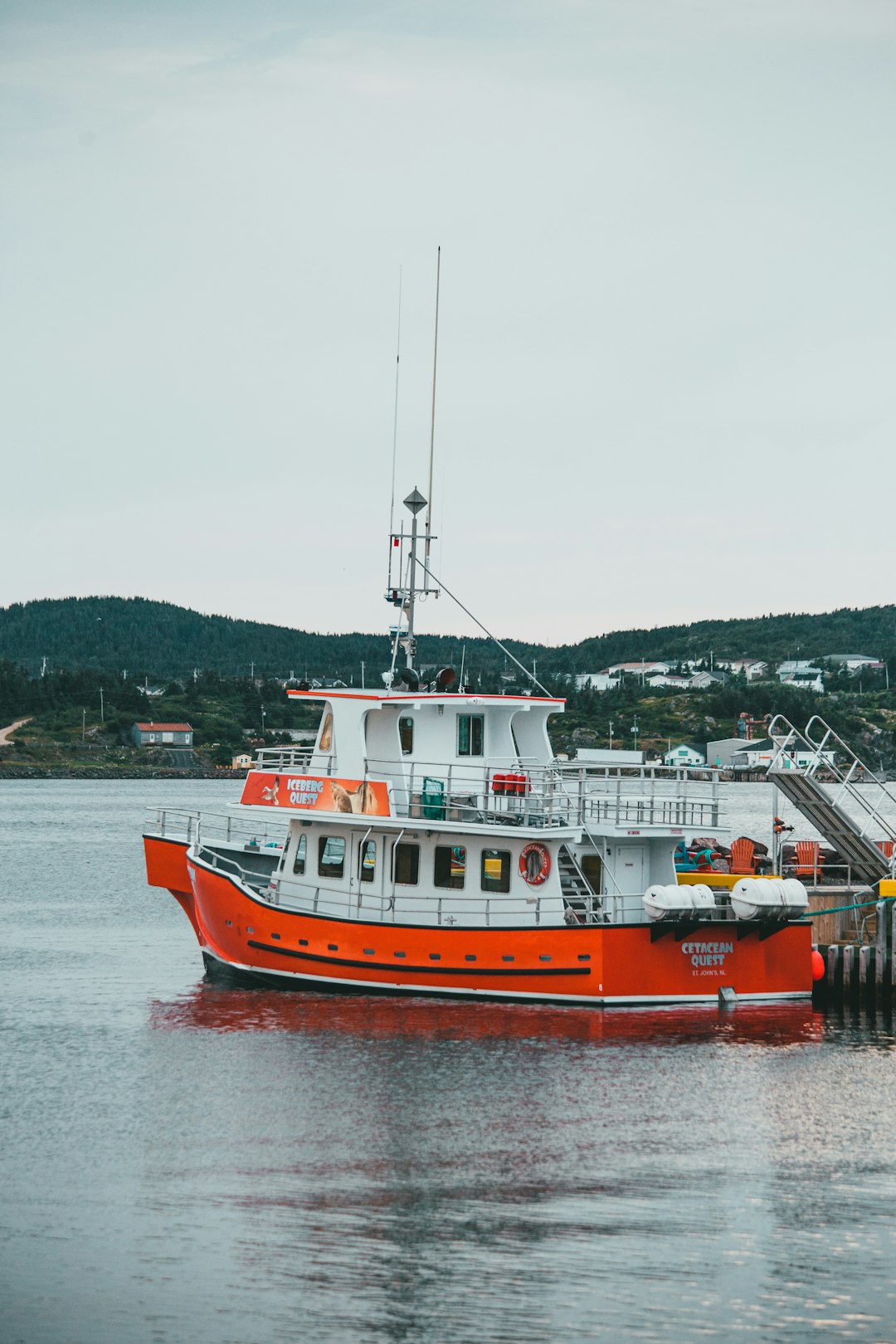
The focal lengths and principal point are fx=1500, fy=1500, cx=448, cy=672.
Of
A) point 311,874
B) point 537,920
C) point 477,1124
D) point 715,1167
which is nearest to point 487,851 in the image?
point 537,920

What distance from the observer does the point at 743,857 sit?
28.1m

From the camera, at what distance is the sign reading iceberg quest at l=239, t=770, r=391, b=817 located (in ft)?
81.0

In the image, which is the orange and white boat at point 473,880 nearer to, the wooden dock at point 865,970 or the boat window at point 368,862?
the boat window at point 368,862

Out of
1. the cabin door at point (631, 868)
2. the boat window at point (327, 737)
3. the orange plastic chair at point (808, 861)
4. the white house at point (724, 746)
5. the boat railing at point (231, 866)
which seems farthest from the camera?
the white house at point (724, 746)

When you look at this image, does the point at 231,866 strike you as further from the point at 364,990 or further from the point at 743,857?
the point at 743,857

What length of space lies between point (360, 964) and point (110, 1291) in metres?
11.2

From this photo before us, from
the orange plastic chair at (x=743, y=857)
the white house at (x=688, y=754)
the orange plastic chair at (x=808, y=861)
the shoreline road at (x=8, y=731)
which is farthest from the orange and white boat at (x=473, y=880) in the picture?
the shoreline road at (x=8, y=731)

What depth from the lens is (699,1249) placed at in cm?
1453

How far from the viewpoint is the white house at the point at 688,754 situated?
147 meters

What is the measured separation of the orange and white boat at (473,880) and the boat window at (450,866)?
3cm

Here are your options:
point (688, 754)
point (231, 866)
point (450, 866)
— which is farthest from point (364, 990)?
point (688, 754)

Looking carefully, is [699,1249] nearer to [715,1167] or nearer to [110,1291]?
[715,1167]

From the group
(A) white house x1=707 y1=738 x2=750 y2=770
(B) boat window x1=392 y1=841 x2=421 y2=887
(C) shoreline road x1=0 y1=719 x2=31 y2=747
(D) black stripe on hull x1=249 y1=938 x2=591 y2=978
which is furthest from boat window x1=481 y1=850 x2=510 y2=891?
(C) shoreline road x1=0 y1=719 x2=31 y2=747

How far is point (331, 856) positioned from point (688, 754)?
12962 cm
